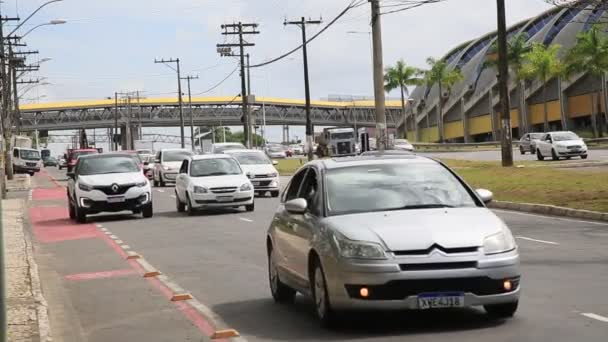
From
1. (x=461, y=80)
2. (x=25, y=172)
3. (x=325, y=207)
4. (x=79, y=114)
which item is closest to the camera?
(x=325, y=207)

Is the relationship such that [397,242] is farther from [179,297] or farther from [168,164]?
[168,164]

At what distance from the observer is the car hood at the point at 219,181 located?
1182 inches

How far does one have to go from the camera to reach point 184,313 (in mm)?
11945

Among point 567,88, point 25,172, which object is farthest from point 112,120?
point 567,88

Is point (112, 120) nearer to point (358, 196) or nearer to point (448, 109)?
point (448, 109)

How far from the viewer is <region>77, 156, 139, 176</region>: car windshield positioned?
30.1 m

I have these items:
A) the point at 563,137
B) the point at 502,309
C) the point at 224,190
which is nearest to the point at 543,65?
the point at 563,137

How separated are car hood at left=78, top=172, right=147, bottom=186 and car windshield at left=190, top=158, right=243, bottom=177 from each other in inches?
76.4

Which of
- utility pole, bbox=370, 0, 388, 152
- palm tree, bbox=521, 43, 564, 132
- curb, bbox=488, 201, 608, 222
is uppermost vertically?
palm tree, bbox=521, 43, 564, 132

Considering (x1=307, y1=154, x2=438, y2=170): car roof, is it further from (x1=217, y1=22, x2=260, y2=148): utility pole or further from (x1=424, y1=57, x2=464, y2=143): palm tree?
(x1=424, y1=57, x2=464, y2=143): palm tree

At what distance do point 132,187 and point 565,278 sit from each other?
17743 millimetres

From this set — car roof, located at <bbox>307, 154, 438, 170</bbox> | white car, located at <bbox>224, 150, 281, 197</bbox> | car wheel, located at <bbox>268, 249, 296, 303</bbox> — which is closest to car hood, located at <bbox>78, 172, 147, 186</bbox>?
white car, located at <bbox>224, 150, 281, 197</bbox>

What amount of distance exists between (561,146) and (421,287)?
1805 inches

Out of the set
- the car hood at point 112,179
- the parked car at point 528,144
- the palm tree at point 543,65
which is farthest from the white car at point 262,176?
the palm tree at point 543,65
